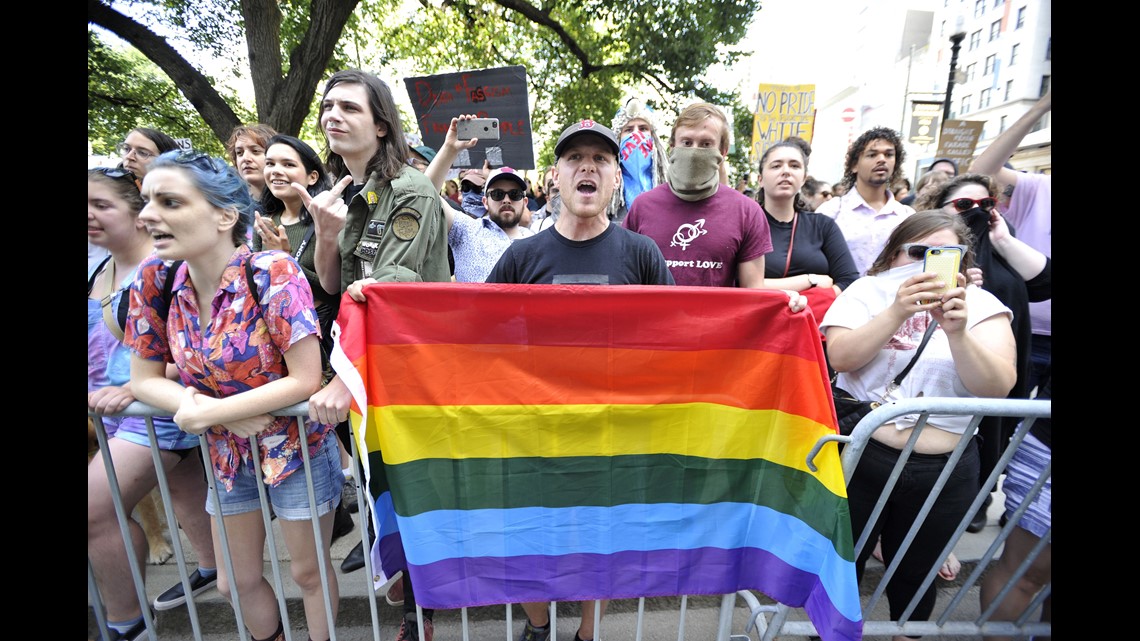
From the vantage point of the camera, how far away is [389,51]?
Result: 593 inches

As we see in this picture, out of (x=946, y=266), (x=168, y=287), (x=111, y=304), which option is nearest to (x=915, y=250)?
(x=946, y=266)

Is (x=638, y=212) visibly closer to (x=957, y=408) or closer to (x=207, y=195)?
(x=957, y=408)

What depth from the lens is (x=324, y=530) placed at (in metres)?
2.14

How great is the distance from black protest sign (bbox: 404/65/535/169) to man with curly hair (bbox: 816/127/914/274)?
101 inches

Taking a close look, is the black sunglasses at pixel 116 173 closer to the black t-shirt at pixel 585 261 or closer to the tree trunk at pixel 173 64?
the black t-shirt at pixel 585 261

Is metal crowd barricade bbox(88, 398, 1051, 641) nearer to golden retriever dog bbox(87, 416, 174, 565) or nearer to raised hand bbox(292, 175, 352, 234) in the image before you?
raised hand bbox(292, 175, 352, 234)

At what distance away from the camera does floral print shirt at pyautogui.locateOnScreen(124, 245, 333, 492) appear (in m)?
1.81

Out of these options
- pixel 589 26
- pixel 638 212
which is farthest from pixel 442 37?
pixel 638 212

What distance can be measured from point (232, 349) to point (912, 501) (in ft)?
8.61

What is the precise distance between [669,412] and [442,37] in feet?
50.4

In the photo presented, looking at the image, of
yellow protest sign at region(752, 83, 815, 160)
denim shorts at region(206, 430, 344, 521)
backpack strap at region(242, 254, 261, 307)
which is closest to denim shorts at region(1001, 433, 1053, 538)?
denim shorts at region(206, 430, 344, 521)

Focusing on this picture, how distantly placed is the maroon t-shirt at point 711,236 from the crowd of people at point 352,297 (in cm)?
1

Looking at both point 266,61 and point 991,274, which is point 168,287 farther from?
point 266,61
